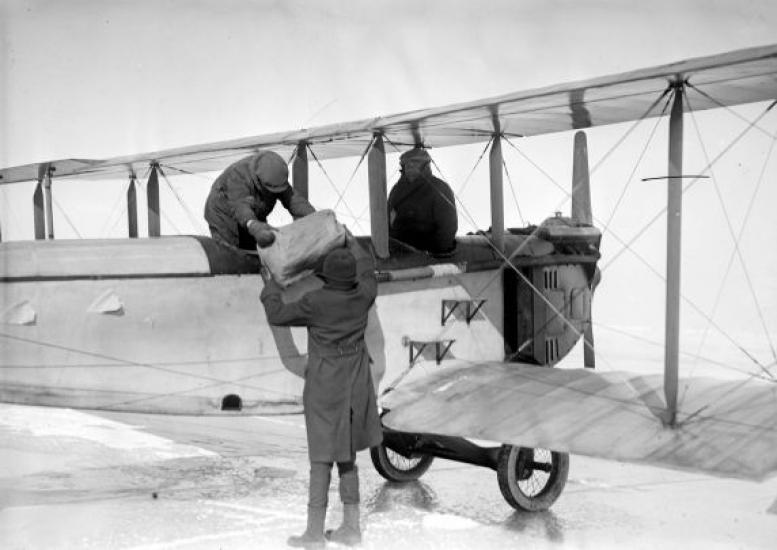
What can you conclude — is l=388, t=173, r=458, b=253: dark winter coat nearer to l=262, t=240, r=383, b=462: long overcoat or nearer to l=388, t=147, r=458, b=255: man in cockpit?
l=388, t=147, r=458, b=255: man in cockpit

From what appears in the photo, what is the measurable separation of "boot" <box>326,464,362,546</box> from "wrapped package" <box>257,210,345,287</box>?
1221 mm

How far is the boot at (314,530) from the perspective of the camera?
4.94 metres

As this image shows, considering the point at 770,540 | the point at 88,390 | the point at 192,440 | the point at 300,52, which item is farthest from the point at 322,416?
the point at 300,52

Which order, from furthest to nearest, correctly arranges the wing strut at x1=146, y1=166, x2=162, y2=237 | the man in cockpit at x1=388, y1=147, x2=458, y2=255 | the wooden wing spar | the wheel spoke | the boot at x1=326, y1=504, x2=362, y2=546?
the wing strut at x1=146, y1=166, x2=162, y2=237 → the man in cockpit at x1=388, y1=147, x2=458, y2=255 → the wheel spoke → the wooden wing spar → the boot at x1=326, y1=504, x2=362, y2=546

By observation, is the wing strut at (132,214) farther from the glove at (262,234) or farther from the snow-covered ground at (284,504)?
the glove at (262,234)

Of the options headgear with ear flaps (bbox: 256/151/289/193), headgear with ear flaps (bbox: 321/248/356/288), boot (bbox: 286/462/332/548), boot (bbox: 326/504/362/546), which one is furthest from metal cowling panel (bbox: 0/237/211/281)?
boot (bbox: 326/504/362/546)

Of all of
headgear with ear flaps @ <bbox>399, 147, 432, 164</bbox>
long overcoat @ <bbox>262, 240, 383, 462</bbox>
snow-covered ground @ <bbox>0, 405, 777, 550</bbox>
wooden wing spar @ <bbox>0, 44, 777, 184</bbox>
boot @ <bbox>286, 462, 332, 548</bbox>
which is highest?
wooden wing spar @ <bbox>0, 44, 777, 184</bbox>

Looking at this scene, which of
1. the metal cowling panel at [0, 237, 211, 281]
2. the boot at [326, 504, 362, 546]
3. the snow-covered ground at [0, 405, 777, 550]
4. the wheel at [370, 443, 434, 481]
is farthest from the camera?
the wheel at [370, 443, 434, 481]

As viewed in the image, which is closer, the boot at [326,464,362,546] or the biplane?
Result: the boot at [326,464,362,546]

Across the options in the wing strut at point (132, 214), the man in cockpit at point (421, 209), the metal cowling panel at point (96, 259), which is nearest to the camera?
the metal cowling panel at point (96, 259)

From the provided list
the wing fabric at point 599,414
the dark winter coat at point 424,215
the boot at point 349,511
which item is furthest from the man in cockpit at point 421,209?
the boot at point 349,511

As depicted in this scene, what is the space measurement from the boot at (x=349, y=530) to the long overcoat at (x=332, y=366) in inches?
13.0

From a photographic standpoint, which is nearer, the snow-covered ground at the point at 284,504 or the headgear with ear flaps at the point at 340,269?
the headgear with ear flaps at the point at 340,269

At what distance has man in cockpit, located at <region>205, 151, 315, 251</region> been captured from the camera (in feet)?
18.4
